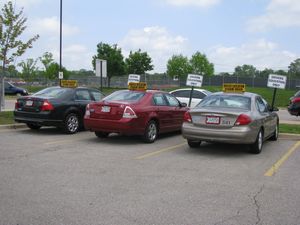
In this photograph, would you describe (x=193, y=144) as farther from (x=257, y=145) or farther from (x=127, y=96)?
(x=127, y=96)

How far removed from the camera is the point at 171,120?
11914mm

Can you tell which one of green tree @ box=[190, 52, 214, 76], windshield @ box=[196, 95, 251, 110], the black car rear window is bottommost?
the black car rear window

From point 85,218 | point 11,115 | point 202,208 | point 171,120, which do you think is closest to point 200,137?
point 171,120

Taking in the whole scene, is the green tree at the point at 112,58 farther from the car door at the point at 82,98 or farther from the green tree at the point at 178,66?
the car door at the point at 82,98

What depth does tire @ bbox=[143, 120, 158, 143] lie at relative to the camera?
34.9 feet

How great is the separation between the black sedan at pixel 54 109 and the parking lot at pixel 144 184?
53.9 inches

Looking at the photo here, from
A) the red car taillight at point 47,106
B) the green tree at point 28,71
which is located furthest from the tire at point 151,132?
the green tree at point 28,71

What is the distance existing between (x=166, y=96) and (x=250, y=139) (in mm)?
3703

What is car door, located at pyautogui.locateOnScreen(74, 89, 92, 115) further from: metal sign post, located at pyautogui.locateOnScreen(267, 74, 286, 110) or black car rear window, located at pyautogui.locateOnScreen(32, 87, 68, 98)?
metal sign post, located at pyautogui.locateOnScreen(267, 74, 286, 110)

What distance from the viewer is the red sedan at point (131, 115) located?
33.4 feet

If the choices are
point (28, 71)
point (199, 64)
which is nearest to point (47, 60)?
point (28, 71)

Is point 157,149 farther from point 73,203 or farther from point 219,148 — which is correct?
point 73,203

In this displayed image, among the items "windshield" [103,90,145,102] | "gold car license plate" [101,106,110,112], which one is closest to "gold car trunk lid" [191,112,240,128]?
"windshield" [103,90,145,102]

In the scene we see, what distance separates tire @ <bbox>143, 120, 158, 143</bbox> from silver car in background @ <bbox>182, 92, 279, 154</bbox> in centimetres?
120
